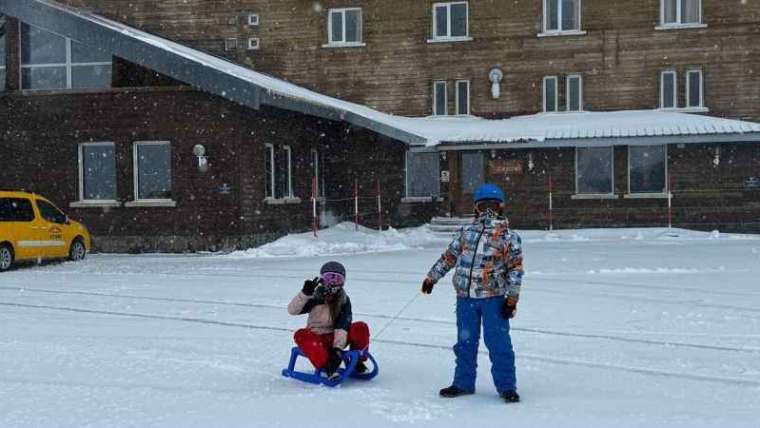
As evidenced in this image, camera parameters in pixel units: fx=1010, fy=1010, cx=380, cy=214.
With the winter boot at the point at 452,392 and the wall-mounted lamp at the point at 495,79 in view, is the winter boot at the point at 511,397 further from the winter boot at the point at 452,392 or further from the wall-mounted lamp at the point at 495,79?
the wall-mounted lamp at the point at 495,79

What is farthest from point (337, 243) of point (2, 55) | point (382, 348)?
point (382, 348)

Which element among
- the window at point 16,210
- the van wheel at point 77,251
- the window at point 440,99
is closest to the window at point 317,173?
the window at point 440,99

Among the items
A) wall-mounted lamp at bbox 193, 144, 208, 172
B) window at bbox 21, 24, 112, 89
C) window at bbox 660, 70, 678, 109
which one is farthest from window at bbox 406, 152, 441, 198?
window at bbox 21, 24, 112, 89

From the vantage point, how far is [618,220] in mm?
29734

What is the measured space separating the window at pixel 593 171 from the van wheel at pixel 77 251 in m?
14.9

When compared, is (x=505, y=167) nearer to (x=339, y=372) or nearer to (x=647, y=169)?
(x=647, y=169)

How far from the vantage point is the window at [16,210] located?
742 inches

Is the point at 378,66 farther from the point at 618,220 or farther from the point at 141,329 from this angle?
the point at 141,329

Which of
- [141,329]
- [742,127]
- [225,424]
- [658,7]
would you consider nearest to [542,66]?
[658,7]

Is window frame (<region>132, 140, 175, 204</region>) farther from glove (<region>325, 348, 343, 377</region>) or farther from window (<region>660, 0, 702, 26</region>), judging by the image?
window (<region>660, 0, 702, 26</region>)

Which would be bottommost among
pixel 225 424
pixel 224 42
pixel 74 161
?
pixel 225 424

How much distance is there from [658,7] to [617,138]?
569 cm

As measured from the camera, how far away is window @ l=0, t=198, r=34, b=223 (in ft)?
61.9

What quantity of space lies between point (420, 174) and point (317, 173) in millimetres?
4063
